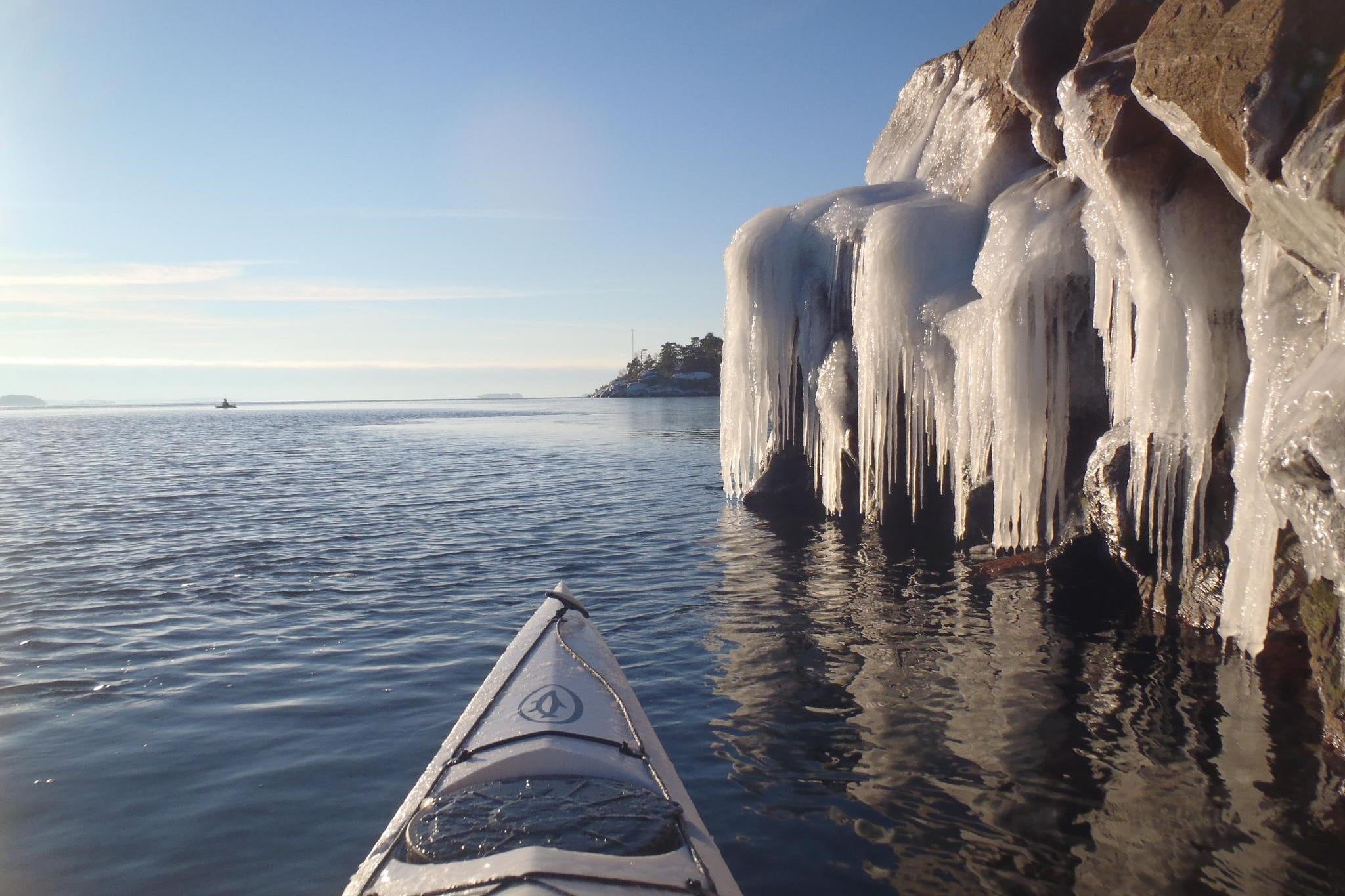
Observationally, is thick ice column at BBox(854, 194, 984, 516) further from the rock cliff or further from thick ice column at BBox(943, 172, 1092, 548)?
thick ice column at BBox(943, 172, 1092, 548)

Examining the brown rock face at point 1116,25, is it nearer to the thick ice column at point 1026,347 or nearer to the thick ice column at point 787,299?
the thick ice column at point 1026,347

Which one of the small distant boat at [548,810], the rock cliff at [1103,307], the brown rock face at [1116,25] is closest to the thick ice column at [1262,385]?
the rock cliff at [1103,307]

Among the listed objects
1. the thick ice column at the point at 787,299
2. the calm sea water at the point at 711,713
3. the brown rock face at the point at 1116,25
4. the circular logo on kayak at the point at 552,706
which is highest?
the brown rock face at the point at 1116,25

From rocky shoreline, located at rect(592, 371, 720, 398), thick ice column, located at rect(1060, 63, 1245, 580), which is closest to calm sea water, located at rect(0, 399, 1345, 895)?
thick ice column, located at rect(1060, 63, 1245, 580)

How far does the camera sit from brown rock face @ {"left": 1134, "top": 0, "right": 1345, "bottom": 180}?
19.9 feet

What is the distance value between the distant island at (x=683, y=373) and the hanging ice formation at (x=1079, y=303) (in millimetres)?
117130

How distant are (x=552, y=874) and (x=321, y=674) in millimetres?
6390

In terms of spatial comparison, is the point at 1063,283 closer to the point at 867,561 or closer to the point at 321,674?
the point at 867,561

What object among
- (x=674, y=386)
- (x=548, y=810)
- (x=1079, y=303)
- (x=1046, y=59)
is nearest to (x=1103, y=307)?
(x=1079, y=303)

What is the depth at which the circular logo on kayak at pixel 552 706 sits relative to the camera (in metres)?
6.76

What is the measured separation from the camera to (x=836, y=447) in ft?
55.5

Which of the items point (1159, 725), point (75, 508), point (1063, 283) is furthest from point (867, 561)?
point (75, 508)

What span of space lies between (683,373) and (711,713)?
13328 cm

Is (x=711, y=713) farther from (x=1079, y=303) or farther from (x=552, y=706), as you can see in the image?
(x=1079, y=303)
